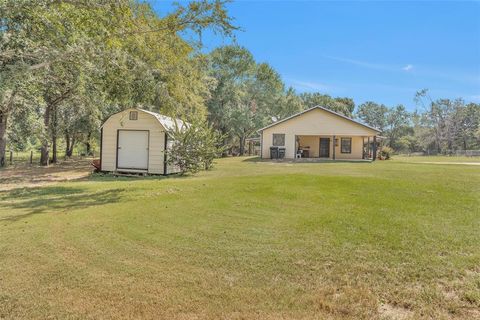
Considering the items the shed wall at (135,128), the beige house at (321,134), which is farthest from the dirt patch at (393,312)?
the beige house at (321,134)

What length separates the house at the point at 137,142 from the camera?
596 inches

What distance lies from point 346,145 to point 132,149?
20.4 metres

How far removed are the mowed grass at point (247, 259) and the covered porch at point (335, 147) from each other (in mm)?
21930

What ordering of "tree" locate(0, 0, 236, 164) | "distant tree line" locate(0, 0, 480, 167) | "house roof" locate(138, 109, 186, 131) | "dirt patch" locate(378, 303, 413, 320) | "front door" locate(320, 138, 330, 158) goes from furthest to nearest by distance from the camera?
"front door" locate(320, 138, 330, 158) → "house roof" locate(138, 109, 186, 131) → "distant tree line" locate(0, 0, 480, 167) → "tree" locate(0, 0, 236, 164) → "dirt patch" locate(378, 303, 413, 320)

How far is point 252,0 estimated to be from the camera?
10023mm

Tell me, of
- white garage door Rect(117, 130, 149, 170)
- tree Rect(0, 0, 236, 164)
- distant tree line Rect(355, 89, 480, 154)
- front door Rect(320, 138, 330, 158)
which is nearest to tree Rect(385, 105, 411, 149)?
distant tree line Rect(355, 89, 480, 154)

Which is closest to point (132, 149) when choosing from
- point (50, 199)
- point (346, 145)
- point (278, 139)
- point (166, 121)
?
point (166, 121)

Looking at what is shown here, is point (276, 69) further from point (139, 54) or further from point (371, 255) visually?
point (371, 255)

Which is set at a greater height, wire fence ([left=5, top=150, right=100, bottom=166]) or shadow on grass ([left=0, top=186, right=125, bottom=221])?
wire fence ([left=5, top=150, right=100, bottom=166])

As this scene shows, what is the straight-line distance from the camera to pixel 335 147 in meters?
29.4

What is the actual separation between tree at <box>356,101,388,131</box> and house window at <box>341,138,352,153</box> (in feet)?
146

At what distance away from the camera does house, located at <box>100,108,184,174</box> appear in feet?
49.6

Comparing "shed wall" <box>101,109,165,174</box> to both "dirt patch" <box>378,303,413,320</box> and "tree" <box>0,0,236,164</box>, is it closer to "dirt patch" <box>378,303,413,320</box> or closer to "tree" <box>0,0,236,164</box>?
"tree" <box>0,0,236,164</box>

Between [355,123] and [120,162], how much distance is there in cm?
1919
